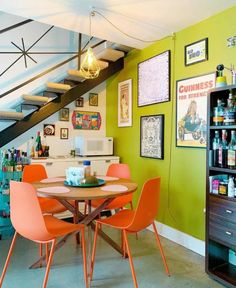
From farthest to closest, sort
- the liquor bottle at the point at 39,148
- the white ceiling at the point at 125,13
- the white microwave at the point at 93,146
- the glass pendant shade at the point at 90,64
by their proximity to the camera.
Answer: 1. the white microwave at the point at 93,146
2. the liquor bottle at the point at 39,148
3. the glass pendant shade at the point at 90,64
4. the white ceiling at the point at 125,13

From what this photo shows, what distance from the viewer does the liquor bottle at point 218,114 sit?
2.27 metres

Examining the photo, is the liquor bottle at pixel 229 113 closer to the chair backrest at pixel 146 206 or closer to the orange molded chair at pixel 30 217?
the chair backrest at pixel 146 206

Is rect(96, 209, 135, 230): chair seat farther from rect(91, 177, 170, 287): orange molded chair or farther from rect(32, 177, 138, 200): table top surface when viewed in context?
rect(32, 177, 138, 200): table top surface

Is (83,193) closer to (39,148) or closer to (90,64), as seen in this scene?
(90,64)

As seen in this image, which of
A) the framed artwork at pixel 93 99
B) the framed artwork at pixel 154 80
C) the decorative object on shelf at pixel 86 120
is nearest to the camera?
the framed artwork at pixel 154 80

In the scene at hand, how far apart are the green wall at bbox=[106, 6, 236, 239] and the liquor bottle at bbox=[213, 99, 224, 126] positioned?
16.5 inches

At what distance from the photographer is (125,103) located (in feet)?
13.3

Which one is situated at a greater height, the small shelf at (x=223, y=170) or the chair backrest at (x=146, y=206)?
the small shelf at (x=223, y=170)

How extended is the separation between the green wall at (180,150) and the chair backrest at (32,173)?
1399mm

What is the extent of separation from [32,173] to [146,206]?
153 centimetres

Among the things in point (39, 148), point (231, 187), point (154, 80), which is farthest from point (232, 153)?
point (39, 148)

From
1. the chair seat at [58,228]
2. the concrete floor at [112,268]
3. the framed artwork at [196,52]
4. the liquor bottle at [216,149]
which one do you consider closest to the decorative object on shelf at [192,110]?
the framed artwork at [196,52]

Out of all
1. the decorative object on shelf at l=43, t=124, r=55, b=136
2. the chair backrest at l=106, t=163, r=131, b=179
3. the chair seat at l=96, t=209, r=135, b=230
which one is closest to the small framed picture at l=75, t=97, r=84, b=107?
the decorative object on shelf at l=43, t=124, r=55, b=136

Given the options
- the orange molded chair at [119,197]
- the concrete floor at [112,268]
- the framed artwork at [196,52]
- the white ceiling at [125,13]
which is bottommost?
the concrete floor at [112,268]
